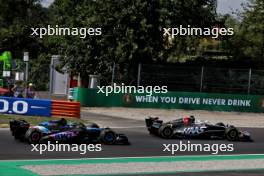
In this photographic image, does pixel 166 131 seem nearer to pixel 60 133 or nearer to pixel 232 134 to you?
pixel 232 134

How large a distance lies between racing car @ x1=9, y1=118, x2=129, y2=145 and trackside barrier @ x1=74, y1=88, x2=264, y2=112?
13.8 meters

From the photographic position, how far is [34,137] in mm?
14773

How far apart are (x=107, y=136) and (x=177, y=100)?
49.8ft

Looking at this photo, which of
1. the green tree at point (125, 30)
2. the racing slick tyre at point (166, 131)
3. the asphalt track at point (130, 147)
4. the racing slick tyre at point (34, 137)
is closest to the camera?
the asphalt track at point (130, 147)

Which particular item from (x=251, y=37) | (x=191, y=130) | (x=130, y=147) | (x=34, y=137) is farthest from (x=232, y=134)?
(x=251, y=37)

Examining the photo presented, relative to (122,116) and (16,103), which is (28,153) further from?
(122,116)

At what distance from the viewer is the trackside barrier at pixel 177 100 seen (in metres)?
29.7

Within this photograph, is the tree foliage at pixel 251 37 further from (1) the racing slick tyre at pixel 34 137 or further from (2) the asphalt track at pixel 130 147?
(1) the racing slick tyre at pixel 34 137

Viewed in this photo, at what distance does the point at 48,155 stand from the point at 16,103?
8627 mm

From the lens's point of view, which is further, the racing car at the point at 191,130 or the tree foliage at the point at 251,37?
the tree foliage at the point at 251,37

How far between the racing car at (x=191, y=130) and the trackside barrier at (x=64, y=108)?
4.65 m

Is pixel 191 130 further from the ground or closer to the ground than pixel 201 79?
closer to the ground

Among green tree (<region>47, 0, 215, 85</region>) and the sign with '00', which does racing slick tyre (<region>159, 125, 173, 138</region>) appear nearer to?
the sign with '00'

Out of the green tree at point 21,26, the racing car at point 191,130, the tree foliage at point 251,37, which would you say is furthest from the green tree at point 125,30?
the green tree at point 21,26
